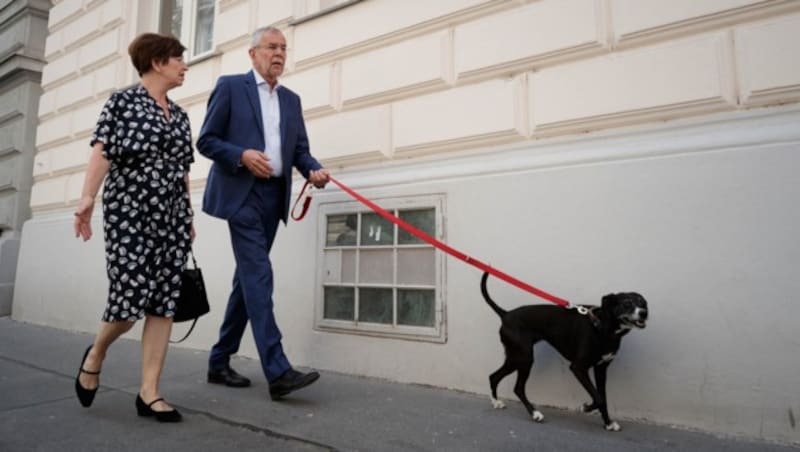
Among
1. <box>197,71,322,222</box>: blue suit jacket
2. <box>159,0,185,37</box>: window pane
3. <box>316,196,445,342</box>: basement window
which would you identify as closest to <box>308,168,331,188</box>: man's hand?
Answer: <box>197,71,322,222</box>: blue suit jacket

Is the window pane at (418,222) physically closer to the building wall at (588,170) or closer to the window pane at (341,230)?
the building wall at (588,170)

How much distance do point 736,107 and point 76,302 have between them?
596 centimetres

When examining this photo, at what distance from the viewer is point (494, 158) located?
9.39ft

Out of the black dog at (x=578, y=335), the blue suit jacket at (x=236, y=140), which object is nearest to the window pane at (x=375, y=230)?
the blue suit jacket at (x=236, y=140)

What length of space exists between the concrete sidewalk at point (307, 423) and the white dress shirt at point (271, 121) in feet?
4.03

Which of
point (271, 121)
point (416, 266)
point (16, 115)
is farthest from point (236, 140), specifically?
point (16, 115)

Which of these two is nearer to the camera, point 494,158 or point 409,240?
point 494,158

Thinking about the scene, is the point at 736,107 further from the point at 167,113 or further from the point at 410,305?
the point at 167,113

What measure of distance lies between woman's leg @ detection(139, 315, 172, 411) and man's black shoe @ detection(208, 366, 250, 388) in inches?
22.5

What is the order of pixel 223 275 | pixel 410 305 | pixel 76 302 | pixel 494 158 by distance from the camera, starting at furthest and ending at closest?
pixel 76 302, pixel 223 275, pixel 410 305, pixel 494 158

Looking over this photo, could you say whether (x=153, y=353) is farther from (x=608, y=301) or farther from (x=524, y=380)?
(x=608, y=301)

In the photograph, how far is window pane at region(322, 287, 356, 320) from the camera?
3.31m

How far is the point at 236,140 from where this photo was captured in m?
2.71

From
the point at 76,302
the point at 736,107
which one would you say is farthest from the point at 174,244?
the point at 76,302
